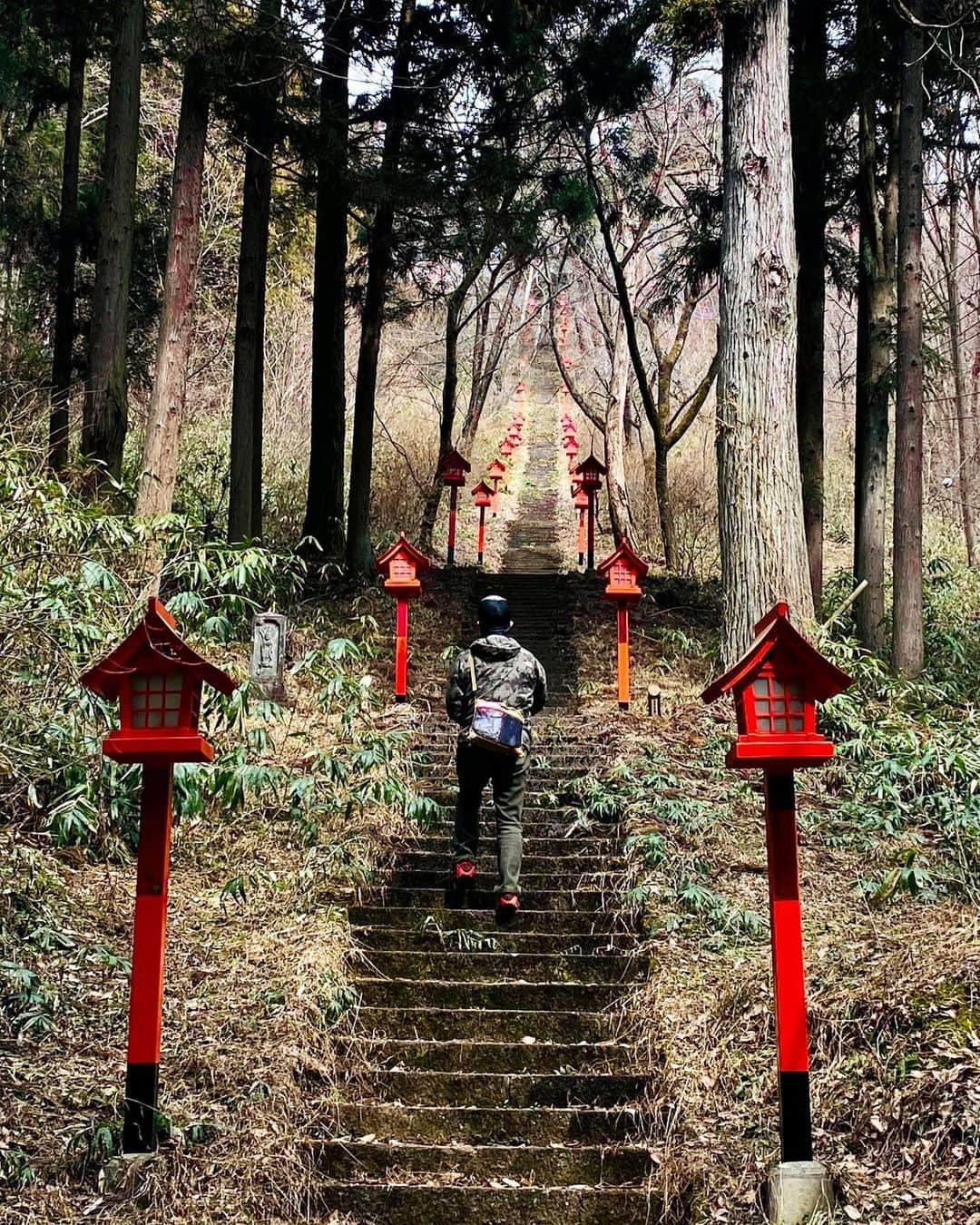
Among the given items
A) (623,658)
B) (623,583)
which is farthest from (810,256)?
(623,658)

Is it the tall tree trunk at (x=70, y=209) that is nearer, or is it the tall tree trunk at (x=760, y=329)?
the tall tree trunk at (x=760, y=329)

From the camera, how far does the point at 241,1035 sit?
5.59m

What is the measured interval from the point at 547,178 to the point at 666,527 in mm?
5109

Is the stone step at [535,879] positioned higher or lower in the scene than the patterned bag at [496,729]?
lower

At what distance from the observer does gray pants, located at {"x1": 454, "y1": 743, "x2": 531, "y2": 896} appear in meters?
6.79

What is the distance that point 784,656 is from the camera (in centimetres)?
462

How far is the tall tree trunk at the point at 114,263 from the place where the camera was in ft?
35.8

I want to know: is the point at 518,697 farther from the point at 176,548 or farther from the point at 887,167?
the point at 887,167

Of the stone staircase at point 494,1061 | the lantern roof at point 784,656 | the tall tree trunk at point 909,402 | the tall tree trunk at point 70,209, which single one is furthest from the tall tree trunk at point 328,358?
the lantern roof at point 784,656

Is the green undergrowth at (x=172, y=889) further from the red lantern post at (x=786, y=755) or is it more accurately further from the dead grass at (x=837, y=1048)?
the red lantern post at (x=786, y=755)

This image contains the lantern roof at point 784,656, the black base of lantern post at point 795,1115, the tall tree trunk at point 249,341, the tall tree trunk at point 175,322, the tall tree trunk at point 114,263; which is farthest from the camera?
the tall tree trunk at point 249,341

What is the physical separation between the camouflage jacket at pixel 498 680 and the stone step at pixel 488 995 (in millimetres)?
1455

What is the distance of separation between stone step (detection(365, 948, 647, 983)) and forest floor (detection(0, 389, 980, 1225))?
0.52 ft

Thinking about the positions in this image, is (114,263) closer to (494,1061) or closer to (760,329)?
(760,329)
